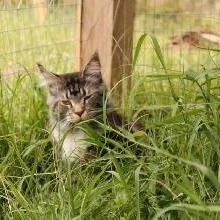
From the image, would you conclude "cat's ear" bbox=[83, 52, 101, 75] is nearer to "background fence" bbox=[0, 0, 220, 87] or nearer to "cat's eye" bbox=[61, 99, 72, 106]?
"cat's eye" bbox=[61, 99, 72, 106]

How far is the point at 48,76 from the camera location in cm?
368

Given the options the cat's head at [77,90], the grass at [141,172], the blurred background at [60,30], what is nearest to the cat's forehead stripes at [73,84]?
the cat's head at [77,90]

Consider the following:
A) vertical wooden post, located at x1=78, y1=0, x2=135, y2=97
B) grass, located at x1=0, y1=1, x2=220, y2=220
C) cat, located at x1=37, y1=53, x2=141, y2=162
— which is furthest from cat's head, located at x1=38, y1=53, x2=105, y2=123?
vertical wooden post, located at x1=78, y1=0, x2=135, y2=97

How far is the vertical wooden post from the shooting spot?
4.16 m

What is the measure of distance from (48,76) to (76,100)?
219 millimetres

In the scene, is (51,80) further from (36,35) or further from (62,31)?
(62,31)

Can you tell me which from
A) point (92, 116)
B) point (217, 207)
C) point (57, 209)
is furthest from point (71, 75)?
point (217, 207)

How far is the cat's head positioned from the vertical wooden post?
0.48 meters

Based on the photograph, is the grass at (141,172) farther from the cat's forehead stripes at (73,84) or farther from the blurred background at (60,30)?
the blurred background at (60,30)

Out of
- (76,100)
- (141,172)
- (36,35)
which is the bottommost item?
(141,172)

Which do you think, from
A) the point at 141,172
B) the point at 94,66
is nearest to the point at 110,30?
the point at 94,66

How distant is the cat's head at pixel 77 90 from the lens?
11.8ft

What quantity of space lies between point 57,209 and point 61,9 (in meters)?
2.16

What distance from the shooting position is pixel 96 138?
2861 mm
